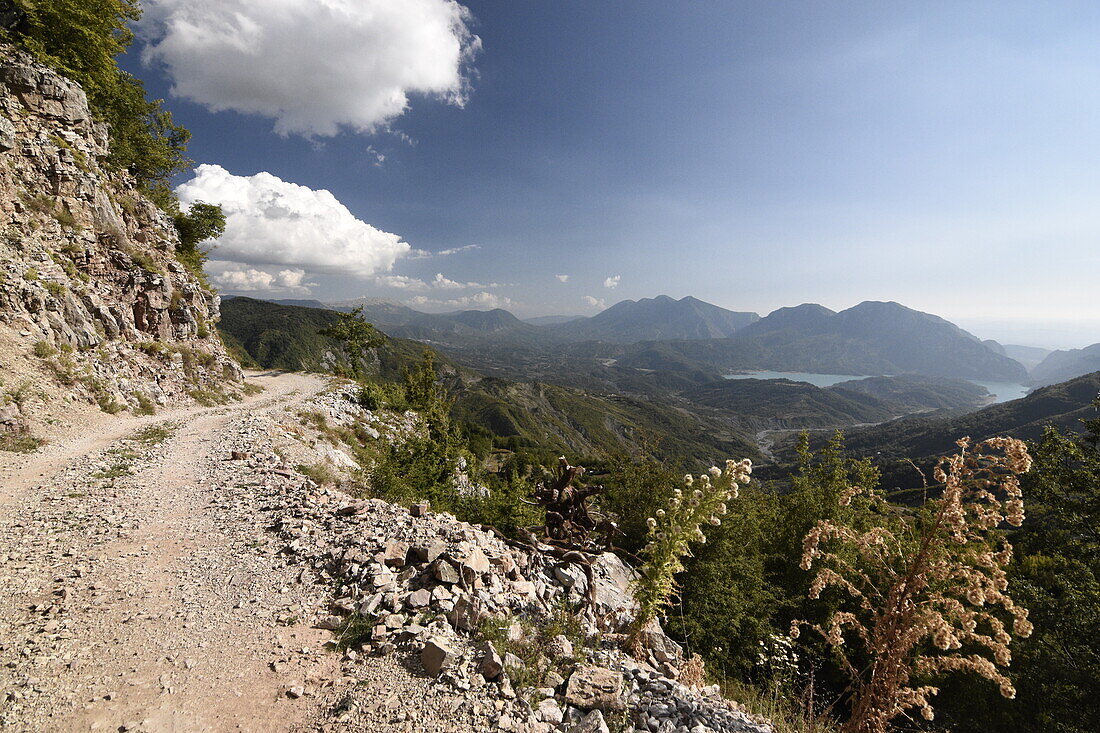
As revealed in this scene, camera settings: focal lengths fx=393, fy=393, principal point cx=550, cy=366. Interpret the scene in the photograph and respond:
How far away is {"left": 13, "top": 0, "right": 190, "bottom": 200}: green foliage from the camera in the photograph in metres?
20.6

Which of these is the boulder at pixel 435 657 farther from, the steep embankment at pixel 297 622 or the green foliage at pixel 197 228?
the green foliage at pixel 197 228

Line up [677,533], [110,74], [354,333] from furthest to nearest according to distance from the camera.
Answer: [354,333]
[110,74]
[677,533]

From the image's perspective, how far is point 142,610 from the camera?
5305 millimetres

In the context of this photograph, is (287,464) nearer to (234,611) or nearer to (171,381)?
(234,611)

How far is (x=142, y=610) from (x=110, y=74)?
35890 mm

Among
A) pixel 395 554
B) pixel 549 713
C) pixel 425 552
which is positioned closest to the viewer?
pixel 549 713

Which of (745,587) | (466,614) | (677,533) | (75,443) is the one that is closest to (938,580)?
(677,533)

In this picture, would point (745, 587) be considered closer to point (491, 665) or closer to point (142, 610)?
point (491, 665)

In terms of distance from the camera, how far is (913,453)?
176 metres

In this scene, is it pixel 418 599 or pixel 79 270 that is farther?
pixel 79 270

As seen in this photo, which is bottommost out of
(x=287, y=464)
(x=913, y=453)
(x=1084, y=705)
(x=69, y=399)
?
(x=913, y=453)

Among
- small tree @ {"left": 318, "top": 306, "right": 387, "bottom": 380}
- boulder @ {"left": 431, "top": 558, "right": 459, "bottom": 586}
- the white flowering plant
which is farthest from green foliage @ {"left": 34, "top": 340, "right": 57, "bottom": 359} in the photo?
small tree @ {"left": 318, "top": 306, "right": 387, "bottom": 380}

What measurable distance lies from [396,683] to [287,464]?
10412 millimetres

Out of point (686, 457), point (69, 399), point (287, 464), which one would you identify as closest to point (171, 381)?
point (69, 399)
